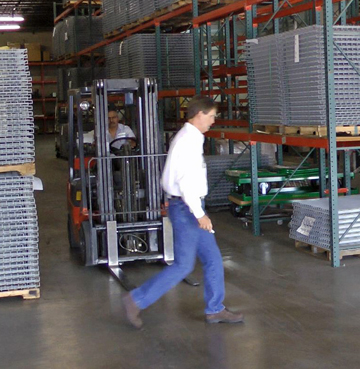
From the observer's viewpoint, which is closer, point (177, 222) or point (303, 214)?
point (177, 222)

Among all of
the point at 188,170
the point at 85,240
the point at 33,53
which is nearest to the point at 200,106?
the point at 188,170

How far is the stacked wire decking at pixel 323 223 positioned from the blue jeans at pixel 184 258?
Result: 252 cm

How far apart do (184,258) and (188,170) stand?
0.69m

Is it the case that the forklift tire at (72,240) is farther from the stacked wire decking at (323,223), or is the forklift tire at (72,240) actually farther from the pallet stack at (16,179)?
the stacked wire decking at (323,223)

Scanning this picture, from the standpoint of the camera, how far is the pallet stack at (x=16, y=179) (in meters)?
6.28

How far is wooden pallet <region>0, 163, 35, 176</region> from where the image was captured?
6.24m

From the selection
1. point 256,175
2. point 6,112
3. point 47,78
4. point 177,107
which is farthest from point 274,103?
point 47,78

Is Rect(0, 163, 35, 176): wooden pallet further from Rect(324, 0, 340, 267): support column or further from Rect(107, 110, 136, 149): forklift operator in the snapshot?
Rect(324, 0, 340, 267): support column

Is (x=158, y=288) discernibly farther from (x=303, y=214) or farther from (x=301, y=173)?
(x=301, y=173)

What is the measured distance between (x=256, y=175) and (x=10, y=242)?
381 cm

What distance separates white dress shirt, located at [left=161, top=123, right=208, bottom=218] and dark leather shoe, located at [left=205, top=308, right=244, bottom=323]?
91 centimetres

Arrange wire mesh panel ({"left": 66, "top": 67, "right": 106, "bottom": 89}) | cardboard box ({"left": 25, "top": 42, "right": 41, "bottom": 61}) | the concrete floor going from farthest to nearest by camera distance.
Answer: cardboard box ({"left": 25, "top": 42, "right": 41, "bottom": 61}), wire mesh panel ({"left": 66, "top": 67, "right": 106, "bottom": 89}), the concrete floor

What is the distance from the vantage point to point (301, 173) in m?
10.0

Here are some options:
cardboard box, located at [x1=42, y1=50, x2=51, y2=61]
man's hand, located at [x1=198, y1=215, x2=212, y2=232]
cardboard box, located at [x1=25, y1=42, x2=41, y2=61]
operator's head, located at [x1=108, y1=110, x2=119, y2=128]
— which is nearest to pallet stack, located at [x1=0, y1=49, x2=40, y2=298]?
man's hand, located at [x1=198, y1=215, x2=212, y2=232]
